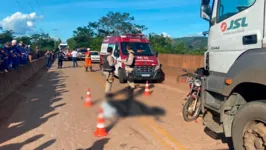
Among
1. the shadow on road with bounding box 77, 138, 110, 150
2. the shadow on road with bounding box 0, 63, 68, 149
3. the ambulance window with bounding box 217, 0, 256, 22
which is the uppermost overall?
the ambulance window with bounding box 217, 0, 256, 22

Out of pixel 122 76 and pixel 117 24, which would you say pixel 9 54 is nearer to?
pixel 122 76

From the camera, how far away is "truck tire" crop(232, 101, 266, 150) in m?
3.87

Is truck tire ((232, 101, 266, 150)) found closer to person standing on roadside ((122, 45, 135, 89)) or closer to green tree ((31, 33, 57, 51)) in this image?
person standing on roadside ((122, 45, 135, 89))

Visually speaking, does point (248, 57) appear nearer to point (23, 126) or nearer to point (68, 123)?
point (68, 123)

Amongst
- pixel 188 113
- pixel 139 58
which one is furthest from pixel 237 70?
pixel 139 58

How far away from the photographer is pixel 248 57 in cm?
412

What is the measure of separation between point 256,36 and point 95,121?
4.39m

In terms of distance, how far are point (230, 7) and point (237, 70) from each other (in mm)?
1232

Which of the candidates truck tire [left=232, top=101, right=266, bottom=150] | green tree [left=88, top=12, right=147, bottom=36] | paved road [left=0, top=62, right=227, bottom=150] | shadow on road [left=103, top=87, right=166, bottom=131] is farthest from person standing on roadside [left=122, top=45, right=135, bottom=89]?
green tree [left=88, top=12, right=147, bottom=36]

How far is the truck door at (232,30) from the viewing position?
165 inches

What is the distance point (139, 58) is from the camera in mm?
15016

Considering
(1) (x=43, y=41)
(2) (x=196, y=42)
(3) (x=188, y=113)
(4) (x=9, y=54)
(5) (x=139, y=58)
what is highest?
(1) (x=43, y=41)

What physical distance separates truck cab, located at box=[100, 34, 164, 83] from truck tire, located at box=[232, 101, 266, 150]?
34.8 feet

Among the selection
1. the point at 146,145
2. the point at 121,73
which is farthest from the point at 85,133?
the point at 121,73
